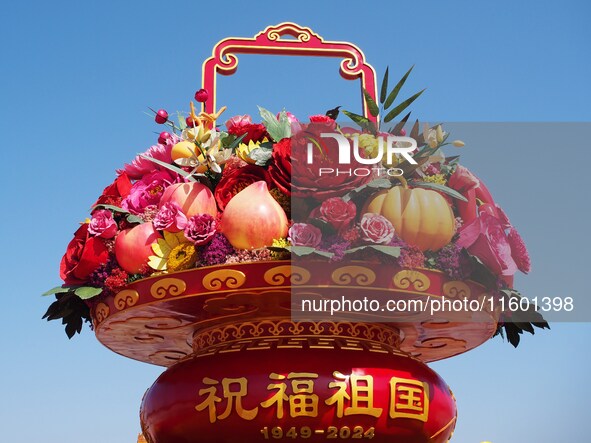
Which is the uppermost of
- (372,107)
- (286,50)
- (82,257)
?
(286,50)

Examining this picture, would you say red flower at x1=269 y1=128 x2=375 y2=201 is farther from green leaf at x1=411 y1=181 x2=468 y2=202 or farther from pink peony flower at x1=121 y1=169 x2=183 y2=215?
pink peony flower at x1=121 y1=169 x2=183 y2=215

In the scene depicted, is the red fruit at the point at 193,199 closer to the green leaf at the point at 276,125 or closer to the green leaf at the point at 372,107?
the green leaf at the point at 276,125

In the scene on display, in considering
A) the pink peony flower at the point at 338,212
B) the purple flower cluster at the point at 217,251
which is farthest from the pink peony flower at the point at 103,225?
the pink peony flower at the point at 338,212

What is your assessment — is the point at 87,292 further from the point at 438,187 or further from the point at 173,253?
the point at 438,187

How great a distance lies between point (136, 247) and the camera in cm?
435

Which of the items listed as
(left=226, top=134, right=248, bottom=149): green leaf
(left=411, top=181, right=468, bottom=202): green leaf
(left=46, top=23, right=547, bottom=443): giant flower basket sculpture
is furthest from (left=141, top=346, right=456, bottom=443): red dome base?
(left=226, top=134, right=248, bottom=149): green leaf

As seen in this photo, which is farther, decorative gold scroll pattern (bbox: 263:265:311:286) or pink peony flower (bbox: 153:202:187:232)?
pink peony flower (bbox: 153:202:187:232)

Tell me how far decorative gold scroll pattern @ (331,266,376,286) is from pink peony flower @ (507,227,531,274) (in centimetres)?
107

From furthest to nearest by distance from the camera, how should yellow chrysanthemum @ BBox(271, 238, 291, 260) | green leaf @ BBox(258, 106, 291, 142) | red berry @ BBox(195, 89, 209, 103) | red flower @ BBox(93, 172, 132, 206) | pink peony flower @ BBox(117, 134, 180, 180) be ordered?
red berry @ BBox(195, 89, 209, 103) < pink peony flower @ BBox(117, 134, 180, 180) < red flower @ BBox(93, 172, 132, 206) < green leaf @ BBox(258, 106, 291, 142) < yellow chrysanthemum @ BBox(271, 238, 291, 260)

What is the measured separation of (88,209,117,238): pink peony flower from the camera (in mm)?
4488

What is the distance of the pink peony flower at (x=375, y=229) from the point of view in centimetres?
393

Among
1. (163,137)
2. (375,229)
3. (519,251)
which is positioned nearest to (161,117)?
(163,137)

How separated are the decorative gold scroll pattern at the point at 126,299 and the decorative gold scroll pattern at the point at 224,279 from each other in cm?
49

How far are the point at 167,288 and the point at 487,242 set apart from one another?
5.72 ft
